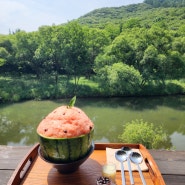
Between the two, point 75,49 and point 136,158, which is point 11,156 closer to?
point 136,158

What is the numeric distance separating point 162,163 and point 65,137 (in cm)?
93

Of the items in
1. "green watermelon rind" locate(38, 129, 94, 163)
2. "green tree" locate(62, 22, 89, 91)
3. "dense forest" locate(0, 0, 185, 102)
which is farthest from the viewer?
"green tree" locate(62, 22, 89, 91)

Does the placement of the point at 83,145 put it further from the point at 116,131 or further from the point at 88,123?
the point at 116,131

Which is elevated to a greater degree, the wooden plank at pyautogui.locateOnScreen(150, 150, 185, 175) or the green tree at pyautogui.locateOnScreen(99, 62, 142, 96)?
the wooden plank at pyautogui.locateOnScreen(150, 150, 185, 175)

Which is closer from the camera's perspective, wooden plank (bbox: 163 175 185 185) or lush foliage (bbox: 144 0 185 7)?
wooden plank (bbox: 163 175 185 185)

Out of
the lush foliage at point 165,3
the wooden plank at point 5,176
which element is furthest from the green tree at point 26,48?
the lush foliage at point 165,3

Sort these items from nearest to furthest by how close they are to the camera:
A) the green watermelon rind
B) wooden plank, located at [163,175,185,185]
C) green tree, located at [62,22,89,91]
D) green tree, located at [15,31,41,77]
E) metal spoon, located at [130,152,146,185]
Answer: the green watermelon rind < metal spoon, located at [130,152,146,185] < wooden plank, located at [163,175,185,185] < green tree, located at [62,22,89,91] < green tree, located at [15,31,41,77]

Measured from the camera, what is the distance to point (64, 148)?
1114 millimetres

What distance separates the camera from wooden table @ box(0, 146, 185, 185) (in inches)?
60.8

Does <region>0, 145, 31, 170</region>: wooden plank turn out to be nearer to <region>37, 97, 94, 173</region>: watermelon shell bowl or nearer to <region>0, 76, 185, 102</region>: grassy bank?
<region>37, 97, 94, 173</region>: watermelon shell bowl

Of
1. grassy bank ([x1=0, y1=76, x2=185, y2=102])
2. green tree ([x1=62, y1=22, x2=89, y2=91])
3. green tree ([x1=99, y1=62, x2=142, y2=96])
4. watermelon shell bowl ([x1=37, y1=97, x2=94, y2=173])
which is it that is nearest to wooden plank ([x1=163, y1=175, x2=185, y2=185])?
watermelon shell bowl ([x1=37, y1=97, x2=94, y2=173])

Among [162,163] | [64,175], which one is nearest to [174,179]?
[162,163]

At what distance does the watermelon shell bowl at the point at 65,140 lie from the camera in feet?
3.66

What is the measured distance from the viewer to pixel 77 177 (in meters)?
1.21
